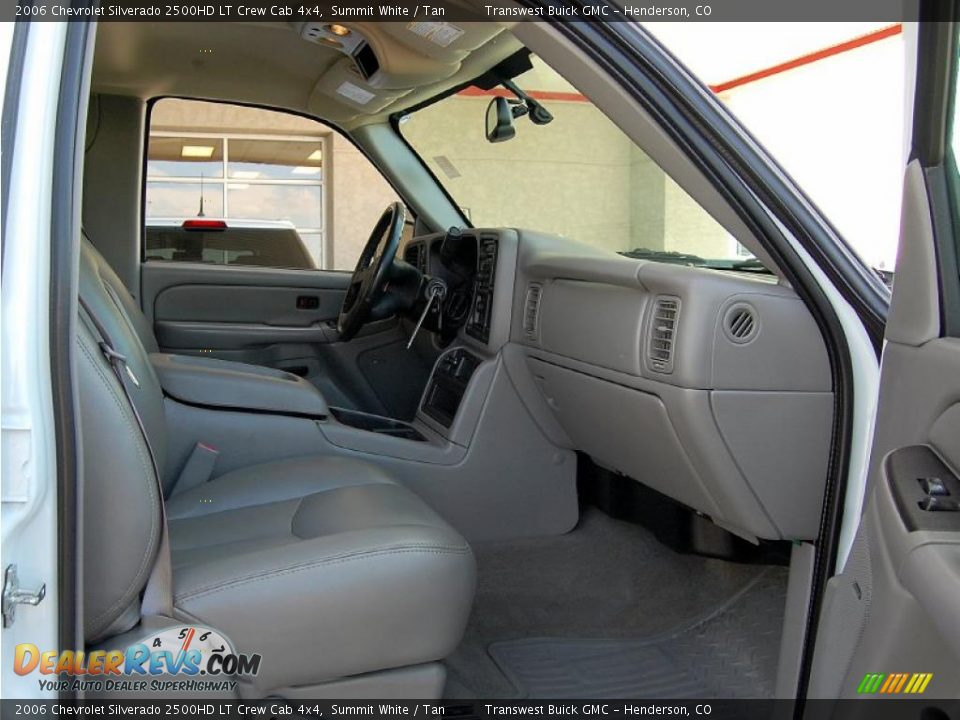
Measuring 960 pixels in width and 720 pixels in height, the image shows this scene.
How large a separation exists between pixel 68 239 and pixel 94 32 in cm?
28

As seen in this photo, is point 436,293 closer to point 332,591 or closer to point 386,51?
point 386,51

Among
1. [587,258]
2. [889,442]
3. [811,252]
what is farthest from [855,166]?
[889,442]

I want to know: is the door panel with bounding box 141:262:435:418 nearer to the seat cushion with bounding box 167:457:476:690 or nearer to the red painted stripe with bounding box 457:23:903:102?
the red painted stripe with bounding box 457:23:903:102

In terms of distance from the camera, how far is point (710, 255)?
2238mm

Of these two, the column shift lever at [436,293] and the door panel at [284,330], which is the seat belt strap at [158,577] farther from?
the door panel at [284,330]

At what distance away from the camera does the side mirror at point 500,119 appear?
9.48 feet

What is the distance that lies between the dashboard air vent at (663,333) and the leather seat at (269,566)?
0.56m

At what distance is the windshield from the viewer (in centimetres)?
228

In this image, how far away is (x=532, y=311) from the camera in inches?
102

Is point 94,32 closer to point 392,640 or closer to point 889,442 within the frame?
point 392,640

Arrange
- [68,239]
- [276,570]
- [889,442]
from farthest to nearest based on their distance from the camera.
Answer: [276,570] < [889,442] < [68,239]

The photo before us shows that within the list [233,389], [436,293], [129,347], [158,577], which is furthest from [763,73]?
[158,577]

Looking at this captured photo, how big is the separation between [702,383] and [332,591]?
81 cm

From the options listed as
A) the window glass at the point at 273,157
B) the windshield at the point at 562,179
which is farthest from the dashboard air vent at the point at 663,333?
the window glass at the point at 273,157
